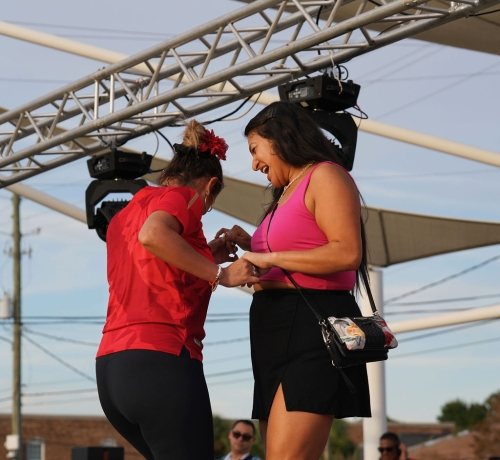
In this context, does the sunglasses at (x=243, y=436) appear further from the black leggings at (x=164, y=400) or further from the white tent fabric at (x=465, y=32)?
the black leggings at (x=164, y=400)

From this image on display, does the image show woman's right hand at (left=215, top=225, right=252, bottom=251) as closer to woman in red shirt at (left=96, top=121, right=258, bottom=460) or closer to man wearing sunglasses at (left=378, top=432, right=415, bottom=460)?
woman in red shirt at (left=96, top=121, right=258, bottom=460)

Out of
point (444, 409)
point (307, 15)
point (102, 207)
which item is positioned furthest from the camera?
point (444, 409)

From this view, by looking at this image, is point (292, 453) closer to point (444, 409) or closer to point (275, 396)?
point (275, 396)

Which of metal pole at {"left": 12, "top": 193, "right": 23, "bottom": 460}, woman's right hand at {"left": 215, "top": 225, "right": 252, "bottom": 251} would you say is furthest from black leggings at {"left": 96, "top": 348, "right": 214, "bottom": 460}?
metal pole at {"left": 12, "top": 193, "right": 23, "bottom": 460}

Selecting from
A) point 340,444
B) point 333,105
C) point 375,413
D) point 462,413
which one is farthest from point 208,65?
point 462,413

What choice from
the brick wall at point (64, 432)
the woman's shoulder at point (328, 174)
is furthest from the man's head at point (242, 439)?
the brick wall at point (64, 432)

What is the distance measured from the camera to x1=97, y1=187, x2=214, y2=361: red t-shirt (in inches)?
111

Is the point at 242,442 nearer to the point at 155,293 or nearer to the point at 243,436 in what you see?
the point at 243,436

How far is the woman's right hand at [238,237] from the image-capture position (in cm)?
346

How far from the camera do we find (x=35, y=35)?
9.79 meters

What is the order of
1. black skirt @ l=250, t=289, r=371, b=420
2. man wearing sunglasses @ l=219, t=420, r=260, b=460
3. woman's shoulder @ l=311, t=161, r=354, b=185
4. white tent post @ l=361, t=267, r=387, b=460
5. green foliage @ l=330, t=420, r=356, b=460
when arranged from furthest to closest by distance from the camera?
green foliage @ l=330, t=420, r=356, b=460
white tent post @ l=361, t=267, r=387, b=460
man wearing sunglasses @ l=219, t=420, r=260, b=460
woman's shoulder @ l=311, t=161, r=354, b=185
black skirt @ l=250, t=289, r=371, b=420

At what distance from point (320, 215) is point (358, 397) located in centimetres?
60

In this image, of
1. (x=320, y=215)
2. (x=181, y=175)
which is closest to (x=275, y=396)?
(x=320, y=215)

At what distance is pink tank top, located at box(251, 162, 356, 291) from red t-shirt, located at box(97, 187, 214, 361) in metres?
0.25
